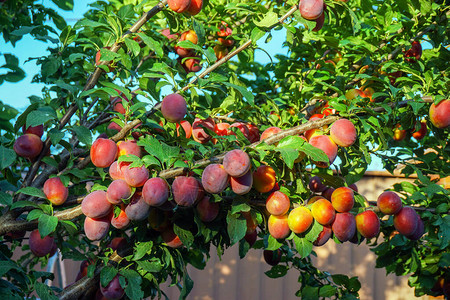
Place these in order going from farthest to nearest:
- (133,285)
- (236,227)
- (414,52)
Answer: (414,52) < (133,285) < (236,227)

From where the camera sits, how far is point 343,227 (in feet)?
3.83

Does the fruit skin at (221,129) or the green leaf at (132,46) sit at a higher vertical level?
the green leaf at (132,46)

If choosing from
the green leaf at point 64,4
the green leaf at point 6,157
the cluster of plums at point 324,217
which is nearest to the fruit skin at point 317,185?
the cluster of plums at point 324,217

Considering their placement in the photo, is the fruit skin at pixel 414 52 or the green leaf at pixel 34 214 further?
the fruit skin at pixel 414 52

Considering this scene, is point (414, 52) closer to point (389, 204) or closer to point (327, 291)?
point (389, 204)

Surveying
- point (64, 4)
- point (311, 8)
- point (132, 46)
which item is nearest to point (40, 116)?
point (132, 46)

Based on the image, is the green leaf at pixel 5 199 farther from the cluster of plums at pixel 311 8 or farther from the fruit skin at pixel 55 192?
the cluster of plums at pixel 311 8

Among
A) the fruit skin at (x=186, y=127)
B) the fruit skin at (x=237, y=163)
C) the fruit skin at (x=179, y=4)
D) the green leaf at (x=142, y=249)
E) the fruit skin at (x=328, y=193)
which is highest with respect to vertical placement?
the fruit skin at (x=179, y=4)

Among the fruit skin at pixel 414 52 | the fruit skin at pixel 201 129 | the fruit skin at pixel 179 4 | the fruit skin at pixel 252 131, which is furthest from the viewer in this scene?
the fruit skin at pixel 414 52

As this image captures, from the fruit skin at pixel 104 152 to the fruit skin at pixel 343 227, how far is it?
58cm

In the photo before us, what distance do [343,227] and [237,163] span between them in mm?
371

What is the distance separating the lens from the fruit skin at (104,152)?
1128 millimetres

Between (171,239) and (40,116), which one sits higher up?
(40,116)

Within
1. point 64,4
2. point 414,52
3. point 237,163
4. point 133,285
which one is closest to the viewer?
point 237,163
